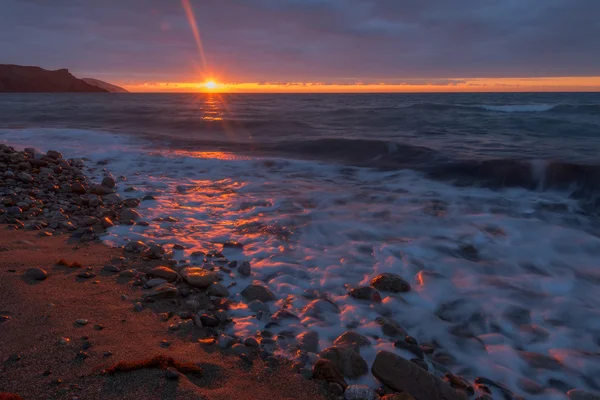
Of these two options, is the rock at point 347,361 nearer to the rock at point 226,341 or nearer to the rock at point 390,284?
the rock at point 226,341

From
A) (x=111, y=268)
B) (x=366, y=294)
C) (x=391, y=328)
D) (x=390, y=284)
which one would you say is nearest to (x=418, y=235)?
(x=390, y=284)

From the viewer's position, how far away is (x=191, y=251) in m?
4.14

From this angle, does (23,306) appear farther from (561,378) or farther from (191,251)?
(561,378)

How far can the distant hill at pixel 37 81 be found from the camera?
85.4 meters

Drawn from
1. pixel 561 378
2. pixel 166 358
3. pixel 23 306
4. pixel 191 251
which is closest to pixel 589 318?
pixel 561 378

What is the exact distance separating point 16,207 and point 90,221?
936 mm

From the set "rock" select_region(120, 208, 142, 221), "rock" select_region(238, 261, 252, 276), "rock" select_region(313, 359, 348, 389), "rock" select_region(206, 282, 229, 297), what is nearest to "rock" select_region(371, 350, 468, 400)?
"rock" select_region(313, 359, 348, 389)

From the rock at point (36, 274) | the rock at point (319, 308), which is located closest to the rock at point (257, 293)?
the rock at point (319, 308)

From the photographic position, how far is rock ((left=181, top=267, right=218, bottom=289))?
133 inches

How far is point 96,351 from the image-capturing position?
7.54ft

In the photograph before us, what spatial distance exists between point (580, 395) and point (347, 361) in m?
1.42

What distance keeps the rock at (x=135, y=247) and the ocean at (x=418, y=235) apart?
25cm

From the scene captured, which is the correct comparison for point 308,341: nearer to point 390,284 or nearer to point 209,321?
point 209,321

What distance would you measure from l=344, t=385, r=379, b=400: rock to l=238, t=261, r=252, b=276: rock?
Result: 5.47 feet
